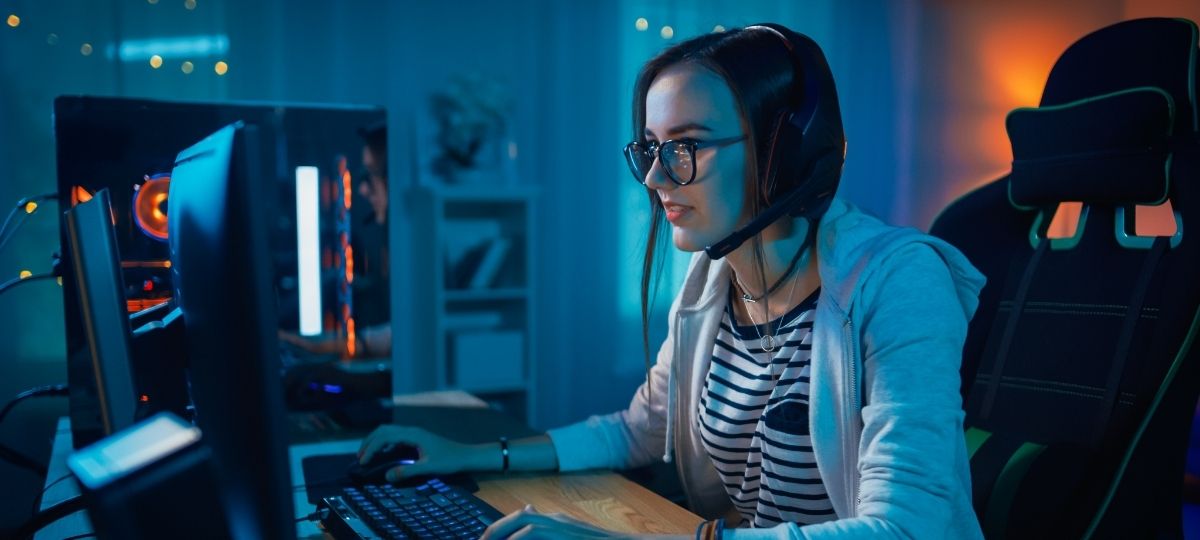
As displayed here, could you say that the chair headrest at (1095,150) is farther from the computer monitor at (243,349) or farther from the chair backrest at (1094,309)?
the computer monitor at (243,349)

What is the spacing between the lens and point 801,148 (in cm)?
105

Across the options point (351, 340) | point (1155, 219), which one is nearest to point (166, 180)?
point (351, 340)

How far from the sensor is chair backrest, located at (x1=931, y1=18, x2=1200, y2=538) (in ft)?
3.75

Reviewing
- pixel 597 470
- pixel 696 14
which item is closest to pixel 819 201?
pixel 597 470

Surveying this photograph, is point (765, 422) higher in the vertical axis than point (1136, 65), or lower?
lower

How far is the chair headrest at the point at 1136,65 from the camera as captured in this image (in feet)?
3.82

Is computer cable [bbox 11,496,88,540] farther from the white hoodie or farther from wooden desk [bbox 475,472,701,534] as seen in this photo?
the white hoodie

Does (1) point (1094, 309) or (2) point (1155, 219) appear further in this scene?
(2) point (1155, 219)

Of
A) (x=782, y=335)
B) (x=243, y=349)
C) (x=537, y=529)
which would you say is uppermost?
(x=243, y=349)

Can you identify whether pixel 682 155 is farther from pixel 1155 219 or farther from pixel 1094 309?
pixel 1155 219

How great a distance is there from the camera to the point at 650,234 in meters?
1.28

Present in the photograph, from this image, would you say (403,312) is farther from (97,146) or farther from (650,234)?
(650,234)

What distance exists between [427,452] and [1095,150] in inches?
39.2

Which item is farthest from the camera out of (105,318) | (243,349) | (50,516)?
(50,516)
